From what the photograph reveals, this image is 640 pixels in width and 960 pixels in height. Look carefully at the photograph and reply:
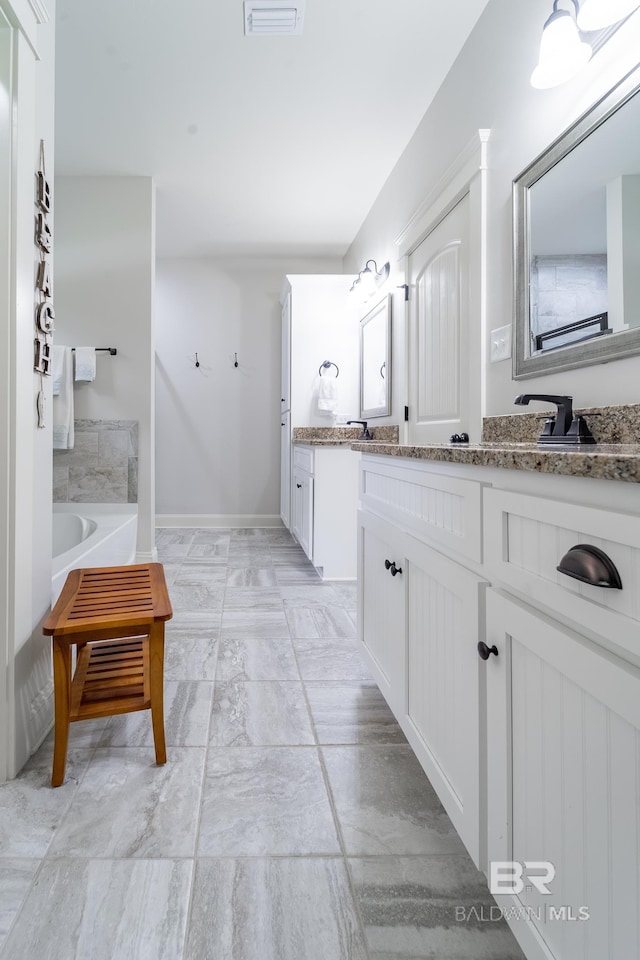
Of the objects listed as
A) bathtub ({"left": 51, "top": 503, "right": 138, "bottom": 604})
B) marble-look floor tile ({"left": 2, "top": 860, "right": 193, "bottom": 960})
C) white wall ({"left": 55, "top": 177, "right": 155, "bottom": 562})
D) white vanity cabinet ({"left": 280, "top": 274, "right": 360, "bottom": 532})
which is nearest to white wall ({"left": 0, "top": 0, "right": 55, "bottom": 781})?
bathtub ({"left": 51, "top": 503, "right": 138, "bottom": 604})

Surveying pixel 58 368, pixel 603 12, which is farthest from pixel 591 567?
pixel 58 368

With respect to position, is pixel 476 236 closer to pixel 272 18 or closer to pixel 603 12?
pixel 603 12

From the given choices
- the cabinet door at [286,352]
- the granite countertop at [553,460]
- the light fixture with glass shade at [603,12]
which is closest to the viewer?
the granite countertop at [553,460]

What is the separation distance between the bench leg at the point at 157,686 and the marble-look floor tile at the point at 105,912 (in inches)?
13.1

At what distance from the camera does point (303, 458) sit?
3785 mm

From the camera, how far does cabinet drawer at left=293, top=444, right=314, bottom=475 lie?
3.49 m

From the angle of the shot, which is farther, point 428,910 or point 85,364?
point 85,364

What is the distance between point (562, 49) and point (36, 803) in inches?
87.4

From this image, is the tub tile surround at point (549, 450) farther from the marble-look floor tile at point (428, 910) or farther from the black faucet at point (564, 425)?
the marble-look floor tile at point (428, 910)

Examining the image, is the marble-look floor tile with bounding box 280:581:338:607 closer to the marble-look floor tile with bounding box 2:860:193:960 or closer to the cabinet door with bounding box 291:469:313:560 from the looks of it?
the cabinet door with bounding box 291:469:313:560

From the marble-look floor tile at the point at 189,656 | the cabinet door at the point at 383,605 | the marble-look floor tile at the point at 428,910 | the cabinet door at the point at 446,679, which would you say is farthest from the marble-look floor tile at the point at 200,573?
the marble-look floor tile at the point at 428,910

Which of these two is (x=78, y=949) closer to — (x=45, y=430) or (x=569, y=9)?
(x=45, y=430)

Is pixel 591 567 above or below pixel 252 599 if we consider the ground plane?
above

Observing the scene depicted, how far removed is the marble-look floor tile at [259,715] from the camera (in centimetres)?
153
